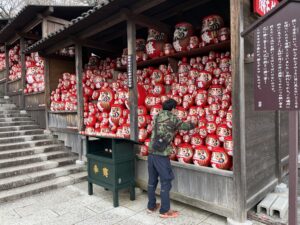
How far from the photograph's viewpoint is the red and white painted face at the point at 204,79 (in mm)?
5894

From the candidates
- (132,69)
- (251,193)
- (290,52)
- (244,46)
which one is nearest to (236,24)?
(244,46)

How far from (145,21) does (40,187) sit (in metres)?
5.31

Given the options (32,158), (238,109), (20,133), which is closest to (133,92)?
(238,109)

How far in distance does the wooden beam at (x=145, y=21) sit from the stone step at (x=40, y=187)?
4921 mm

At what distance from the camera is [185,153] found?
5.57m

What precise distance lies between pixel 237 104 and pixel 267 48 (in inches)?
53.1

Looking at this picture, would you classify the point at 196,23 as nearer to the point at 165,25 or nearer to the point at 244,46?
the point at 165,25

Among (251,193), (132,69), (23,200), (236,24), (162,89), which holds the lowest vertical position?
(23,200)

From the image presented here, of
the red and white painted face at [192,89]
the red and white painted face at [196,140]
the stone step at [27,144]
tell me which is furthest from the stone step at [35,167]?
the red and white painted face at [192,89]

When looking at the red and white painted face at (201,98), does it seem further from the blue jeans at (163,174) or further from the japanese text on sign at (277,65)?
the japanese text on sign at (277,65)

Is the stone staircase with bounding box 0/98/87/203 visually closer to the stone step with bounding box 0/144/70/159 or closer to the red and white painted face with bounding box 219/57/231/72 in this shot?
the stone step with bounding box 0/144/70/159

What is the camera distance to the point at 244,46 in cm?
469

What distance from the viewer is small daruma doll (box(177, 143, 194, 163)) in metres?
5.53

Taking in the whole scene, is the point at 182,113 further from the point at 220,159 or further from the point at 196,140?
the point at 220,159
